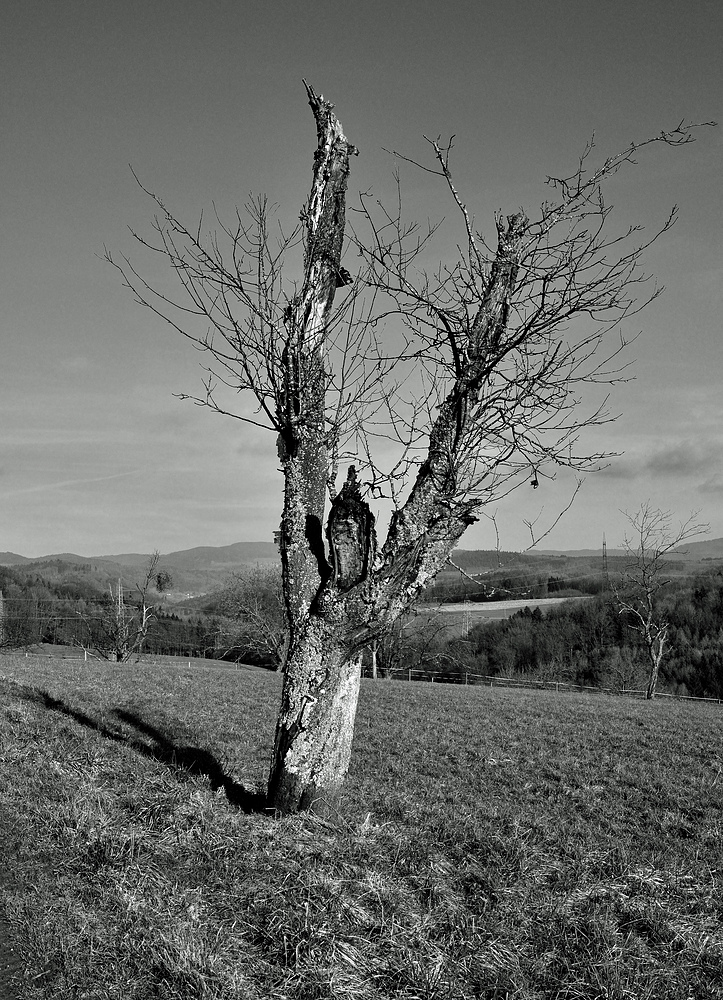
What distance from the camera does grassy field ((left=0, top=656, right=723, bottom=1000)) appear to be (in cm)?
377

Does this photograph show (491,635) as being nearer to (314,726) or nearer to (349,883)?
(314,726)

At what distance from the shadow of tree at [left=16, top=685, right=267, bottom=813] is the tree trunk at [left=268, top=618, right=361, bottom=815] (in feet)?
1.65

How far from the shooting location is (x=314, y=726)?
6.38m

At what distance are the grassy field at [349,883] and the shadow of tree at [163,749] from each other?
3.2 inches

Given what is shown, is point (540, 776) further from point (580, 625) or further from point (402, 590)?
point (580, 625)

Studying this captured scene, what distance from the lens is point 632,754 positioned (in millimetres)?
11883

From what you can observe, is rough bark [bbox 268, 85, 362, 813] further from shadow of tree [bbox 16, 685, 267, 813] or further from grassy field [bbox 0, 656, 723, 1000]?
shadow of tree [bbox 16, 685, 267, 813]

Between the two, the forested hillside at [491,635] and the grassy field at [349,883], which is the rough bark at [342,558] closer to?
the grassy field at [349,883]

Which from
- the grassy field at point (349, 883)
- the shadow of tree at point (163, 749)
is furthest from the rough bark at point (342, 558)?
the shadow of tree at point (163, 749)

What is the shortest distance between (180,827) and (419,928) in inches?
91.7

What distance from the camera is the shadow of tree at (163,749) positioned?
287 inches

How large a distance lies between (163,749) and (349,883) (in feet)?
19.5

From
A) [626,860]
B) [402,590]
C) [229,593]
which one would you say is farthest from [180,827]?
[229,593]

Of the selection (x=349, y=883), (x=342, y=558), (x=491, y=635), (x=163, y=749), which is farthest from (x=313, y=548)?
(x=491, y=635)
